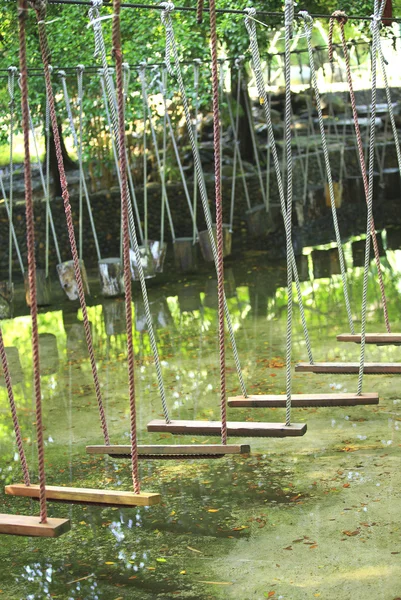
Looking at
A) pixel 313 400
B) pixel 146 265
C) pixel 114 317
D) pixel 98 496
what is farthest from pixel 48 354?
pixel 98 496

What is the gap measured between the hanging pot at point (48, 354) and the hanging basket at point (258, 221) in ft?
8.03

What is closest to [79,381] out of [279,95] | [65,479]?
[65,479]

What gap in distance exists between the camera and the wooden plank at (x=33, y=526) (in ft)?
7.34

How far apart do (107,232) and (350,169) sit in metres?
3.51

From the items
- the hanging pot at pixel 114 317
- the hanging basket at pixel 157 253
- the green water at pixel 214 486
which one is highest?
the hanging basket at pixel 157 253

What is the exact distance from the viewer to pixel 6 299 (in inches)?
273

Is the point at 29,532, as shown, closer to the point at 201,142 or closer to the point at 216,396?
the point at 216,396

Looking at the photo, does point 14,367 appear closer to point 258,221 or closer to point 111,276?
point 111,276

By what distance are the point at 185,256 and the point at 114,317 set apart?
1164 millimetres

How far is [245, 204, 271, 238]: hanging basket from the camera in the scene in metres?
8.23

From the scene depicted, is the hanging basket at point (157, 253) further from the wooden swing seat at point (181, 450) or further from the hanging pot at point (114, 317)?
the wooden swing seat at point (181, 450)

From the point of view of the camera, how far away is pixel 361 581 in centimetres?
288

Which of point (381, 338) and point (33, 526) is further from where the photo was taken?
point (381, 338)

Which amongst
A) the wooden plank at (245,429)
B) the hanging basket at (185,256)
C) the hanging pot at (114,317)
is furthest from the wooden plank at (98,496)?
the hanging basket at (185,256)
